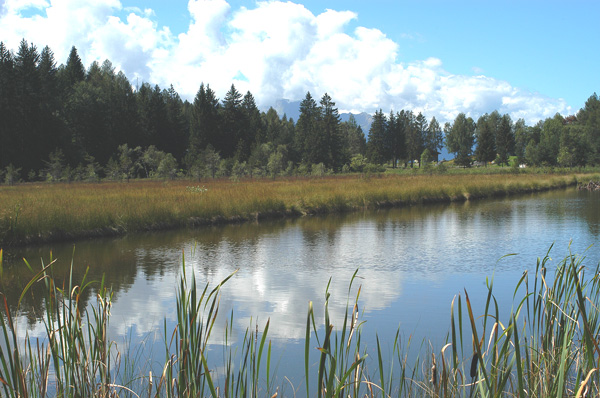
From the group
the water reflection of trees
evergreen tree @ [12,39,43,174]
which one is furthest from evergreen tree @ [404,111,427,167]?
the water reflection of trees

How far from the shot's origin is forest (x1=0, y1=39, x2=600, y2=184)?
43750 mm

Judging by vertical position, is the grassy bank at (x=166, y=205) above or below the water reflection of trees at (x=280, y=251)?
above

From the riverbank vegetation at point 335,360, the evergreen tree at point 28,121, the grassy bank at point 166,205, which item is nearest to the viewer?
the riverbank vegetation at point 335,360

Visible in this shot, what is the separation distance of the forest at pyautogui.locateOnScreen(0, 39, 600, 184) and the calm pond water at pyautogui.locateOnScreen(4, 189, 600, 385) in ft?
75.2

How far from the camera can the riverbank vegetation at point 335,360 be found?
256 cm

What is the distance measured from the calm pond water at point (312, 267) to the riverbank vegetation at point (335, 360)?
0.33 m

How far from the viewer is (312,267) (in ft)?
34.8

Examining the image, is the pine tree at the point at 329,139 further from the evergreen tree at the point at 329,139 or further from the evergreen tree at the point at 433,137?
the evergreen tree at the point at 433,137

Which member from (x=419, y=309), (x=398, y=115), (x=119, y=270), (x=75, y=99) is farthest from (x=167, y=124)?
(x=419, y=309)

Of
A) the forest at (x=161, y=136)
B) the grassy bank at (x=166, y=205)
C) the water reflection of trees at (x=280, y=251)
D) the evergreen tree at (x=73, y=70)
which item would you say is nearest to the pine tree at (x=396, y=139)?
the forest at (x=161, y=136)

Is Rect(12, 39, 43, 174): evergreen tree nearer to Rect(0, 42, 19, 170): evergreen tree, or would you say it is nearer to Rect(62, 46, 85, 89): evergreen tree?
Rect(0, 42, 19, 170): evergreen tree

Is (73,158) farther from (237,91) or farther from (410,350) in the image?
(410,350)

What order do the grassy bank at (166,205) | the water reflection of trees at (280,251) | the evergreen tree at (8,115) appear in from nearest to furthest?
the water reflection of trees at (280,251) → the grassy bank at (166,205) → the evergreen tree at (8,115)

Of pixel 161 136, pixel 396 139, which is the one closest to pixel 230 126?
pixel 161 136
